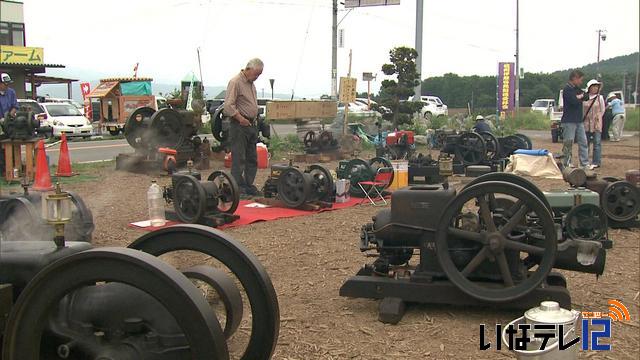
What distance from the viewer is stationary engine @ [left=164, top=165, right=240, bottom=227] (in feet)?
21.3

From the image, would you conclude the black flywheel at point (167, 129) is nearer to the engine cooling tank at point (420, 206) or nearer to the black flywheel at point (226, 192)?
the black flywheel at point (226, 192)

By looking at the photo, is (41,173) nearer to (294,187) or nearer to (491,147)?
(294,187)

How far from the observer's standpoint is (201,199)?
6.39 metres

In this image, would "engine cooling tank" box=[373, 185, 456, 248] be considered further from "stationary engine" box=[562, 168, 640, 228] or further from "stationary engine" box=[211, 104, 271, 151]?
"stationary engine" box=[211, 104, 271, 151]

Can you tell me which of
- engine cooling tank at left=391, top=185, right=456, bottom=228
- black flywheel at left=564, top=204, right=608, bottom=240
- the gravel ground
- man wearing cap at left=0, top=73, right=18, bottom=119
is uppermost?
man wearing cap at left=0, top=73, right=18, bottom=119

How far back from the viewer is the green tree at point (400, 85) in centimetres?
1652

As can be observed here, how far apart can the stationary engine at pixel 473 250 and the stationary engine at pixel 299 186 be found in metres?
3.35

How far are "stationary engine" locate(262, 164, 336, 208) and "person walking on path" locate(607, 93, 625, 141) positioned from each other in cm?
1490

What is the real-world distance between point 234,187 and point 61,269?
4.77 m

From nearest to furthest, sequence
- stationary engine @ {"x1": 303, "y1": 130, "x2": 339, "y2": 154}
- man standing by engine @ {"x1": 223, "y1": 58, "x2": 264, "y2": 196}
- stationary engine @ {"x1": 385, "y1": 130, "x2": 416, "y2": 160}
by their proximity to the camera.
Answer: man standing by engine @ {"x1": 223, "y1": 58, "x2": 264, "y2": 196} → stationary engine @ {"x1": 385, "y1": 130, "x2": 416, "y2": 160} → stationary engine @ {"x1": 303, "y1": 130, "x2": 339, "y2": 154}

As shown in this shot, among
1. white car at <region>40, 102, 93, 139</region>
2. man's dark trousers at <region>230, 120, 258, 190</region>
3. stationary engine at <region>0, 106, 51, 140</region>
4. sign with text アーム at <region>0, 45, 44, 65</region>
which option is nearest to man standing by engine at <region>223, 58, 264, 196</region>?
man's dark trousers at <region>230, 120, 258, 190</region>

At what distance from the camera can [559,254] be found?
3.83m

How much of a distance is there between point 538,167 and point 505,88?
62.4ft

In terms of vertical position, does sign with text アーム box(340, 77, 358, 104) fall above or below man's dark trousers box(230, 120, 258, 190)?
above
